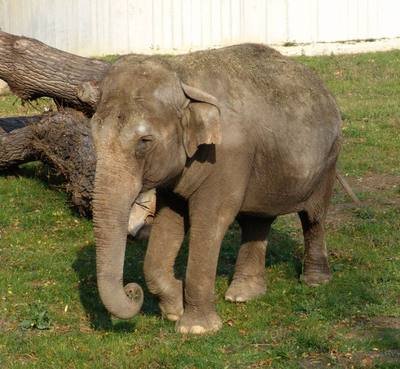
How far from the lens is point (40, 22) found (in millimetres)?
27953

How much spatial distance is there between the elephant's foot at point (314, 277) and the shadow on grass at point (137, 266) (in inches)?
21.6

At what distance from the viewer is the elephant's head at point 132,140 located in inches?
277

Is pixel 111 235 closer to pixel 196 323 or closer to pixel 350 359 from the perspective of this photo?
pixel 196 323

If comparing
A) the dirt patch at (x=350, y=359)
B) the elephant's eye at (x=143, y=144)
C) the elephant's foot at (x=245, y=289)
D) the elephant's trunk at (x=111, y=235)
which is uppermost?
the elephant's eye at (x=143, y=144)

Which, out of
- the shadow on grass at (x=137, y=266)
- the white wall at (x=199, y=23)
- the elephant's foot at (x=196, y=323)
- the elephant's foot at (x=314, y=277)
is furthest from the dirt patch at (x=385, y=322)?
the white wall at (x=199, y=23)

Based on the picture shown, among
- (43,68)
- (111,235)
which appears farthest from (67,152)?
(111,235)

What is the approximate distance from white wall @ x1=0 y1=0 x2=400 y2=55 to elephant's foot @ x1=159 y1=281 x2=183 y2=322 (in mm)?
16099

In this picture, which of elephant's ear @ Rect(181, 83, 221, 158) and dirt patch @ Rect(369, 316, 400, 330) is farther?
dirt patch @ Rect(369, 316, 400, 330)

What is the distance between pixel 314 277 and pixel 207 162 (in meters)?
2.22

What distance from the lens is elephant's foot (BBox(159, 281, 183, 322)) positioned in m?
8.38

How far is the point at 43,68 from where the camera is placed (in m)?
12.4

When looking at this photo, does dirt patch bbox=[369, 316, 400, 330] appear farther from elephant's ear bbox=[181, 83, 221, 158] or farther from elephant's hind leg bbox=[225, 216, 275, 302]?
elephant's ear bbox=[181, 83, 221, 158]

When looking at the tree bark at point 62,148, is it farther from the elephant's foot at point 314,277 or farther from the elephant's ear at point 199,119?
the elephant's ear at point 199,119

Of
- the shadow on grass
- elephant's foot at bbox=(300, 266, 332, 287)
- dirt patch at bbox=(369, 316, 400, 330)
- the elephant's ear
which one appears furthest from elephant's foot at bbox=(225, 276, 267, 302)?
the elephant's ear
